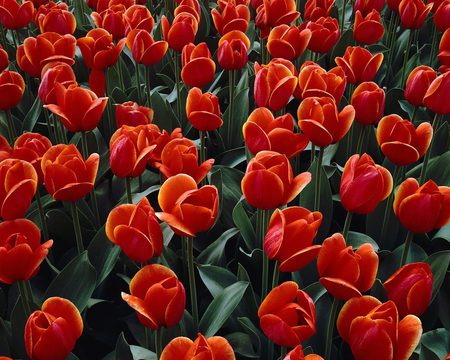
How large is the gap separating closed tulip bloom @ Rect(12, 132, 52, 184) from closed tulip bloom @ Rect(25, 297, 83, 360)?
0.39 meters

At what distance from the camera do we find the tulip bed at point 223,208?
0.88 m

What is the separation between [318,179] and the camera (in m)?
1.30

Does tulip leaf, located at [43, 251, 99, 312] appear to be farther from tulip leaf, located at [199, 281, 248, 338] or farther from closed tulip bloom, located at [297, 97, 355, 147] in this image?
closed tulip bloom, located at [297, 97, 355, 147]

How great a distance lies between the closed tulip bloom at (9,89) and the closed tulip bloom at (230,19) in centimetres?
59

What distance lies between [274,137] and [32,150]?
18.0 inches

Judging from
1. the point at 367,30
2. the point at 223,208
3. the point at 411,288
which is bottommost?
the point at 223,208

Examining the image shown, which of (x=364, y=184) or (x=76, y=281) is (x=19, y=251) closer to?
(x=76, y=281)

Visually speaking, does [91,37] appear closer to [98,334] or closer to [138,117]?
[138,117]

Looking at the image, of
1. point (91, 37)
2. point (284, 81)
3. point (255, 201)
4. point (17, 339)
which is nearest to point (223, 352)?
point (255, 201)

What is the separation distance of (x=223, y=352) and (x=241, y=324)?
1.38ft

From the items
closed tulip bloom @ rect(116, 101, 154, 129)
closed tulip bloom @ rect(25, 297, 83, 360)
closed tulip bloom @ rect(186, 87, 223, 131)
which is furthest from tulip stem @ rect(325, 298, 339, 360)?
closed tulip bloom @ rect(116, 101, 154, 129)

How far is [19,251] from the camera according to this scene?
3.10 feet

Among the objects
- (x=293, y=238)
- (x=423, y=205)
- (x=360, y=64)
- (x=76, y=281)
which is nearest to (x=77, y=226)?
(x=76, y=281)

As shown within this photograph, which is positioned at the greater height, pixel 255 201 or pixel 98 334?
pixel 255 201
